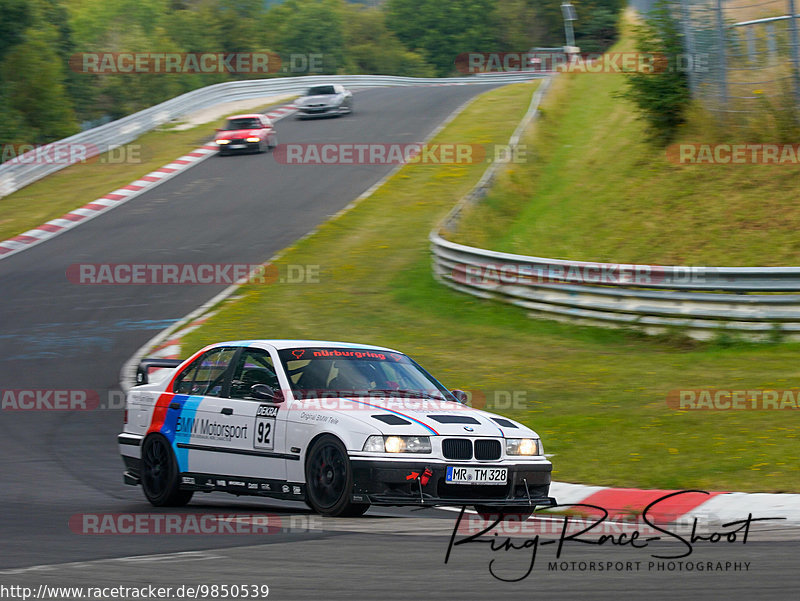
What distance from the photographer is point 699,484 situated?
8.99 m

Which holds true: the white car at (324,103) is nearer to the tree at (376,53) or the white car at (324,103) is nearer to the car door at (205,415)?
the car door at (205,415)

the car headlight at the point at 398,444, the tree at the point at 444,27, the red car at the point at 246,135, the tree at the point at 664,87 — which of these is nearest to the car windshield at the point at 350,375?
the car headlight at the point at 398,444

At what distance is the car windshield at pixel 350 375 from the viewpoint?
8734 millimetres

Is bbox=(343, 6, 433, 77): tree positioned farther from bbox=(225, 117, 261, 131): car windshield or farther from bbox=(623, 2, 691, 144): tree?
bbox=(623, 2, 691, 144): tree

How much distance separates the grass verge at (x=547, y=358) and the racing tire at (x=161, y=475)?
3.28 m

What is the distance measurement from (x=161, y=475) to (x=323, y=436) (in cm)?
197

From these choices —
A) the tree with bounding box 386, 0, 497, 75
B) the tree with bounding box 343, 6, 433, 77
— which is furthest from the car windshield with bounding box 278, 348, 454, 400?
the tree with bounding box 386, 0, 497, 75

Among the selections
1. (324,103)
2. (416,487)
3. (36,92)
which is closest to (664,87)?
(324,103)

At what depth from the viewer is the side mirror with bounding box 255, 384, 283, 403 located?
28.1ft

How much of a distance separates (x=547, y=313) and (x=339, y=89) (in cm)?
2529

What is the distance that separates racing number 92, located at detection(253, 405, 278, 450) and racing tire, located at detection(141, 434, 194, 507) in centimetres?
97

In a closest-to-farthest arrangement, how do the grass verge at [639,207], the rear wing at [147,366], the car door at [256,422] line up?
the car door at [256,422] → the rear wing at [147,366] → the grass verge at [639,207]

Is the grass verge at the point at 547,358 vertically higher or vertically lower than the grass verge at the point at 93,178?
lower

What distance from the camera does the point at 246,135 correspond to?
34062mm
